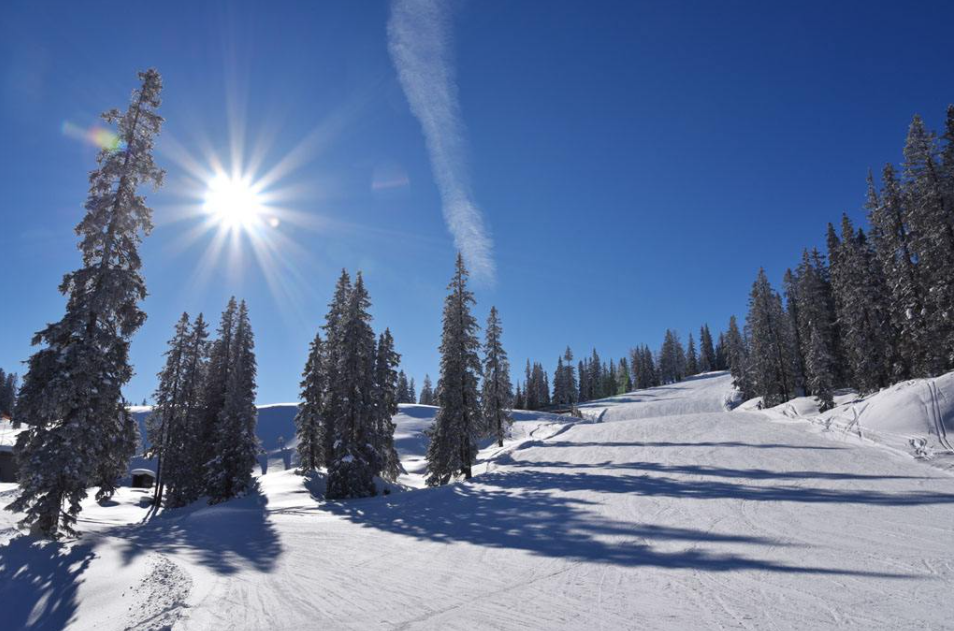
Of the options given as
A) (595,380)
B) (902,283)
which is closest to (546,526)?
(902,283)

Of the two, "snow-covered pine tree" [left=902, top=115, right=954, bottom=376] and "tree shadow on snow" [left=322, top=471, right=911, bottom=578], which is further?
"snow-covered pine tree" [left=902, top=115, right=954, bottom=376]

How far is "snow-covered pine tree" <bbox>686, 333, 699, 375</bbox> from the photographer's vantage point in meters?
118

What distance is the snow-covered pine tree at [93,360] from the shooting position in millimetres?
13062

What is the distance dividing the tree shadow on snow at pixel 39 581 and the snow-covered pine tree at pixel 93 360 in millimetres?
1719

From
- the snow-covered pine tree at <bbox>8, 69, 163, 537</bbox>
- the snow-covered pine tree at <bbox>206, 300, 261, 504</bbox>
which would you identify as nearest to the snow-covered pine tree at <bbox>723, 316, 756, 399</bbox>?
the snow-covered pine tree at <bbox>206, 300, 261, 504</bbox>

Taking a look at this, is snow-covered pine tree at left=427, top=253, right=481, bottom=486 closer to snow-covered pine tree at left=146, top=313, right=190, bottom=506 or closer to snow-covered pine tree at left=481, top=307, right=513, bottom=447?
snow-covered pine tree at left=481, top=307, right=513, bottom=447

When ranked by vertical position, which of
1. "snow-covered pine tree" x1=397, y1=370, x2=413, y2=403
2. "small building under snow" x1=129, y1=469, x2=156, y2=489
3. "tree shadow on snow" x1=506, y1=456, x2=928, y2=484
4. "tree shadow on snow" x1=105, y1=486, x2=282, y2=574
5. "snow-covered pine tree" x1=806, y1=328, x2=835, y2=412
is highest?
"snow-covered pine tree" x1=397, y1=370, x2=413, y2=403

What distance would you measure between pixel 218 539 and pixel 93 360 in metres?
7.11

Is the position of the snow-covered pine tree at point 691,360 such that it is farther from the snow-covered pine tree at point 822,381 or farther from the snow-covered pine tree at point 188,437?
the snow-covered pine tree at point 188,437

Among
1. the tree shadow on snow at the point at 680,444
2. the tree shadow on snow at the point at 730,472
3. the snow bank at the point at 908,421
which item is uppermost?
the snow bank at the point at 908,421

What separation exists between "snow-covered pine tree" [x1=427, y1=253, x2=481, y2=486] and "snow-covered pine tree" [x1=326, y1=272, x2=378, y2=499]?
4.29 m

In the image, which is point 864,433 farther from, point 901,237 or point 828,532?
point 901,237

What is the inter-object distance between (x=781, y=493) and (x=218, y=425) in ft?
108

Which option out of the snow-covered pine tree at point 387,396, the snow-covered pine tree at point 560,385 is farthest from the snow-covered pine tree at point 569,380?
the snow-covered pine tree at point 387,396
